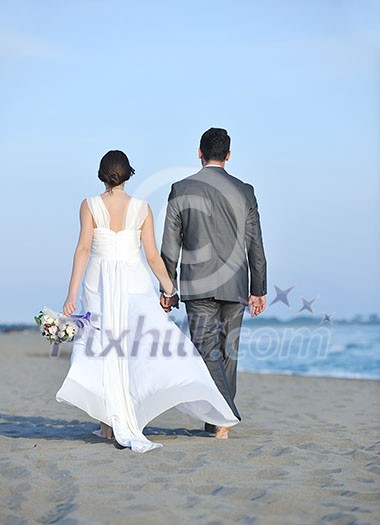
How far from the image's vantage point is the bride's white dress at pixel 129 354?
5504mm

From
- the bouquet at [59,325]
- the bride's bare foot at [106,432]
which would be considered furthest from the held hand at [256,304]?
the bride's bare foot at [106,432]

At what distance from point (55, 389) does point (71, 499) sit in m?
6.97

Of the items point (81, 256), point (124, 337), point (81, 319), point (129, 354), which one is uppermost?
point (81, 256)

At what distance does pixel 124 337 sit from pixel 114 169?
45.4 inches

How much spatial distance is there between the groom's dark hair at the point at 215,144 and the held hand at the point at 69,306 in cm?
151

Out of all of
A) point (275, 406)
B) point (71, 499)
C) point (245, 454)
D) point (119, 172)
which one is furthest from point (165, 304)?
point (275, 406)

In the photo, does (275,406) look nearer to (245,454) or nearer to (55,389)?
(55,389)

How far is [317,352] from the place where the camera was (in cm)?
2609

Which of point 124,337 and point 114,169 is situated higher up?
point 114,169

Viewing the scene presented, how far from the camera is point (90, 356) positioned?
566 centimetres

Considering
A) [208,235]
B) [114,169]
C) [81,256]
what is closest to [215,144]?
[208,235]

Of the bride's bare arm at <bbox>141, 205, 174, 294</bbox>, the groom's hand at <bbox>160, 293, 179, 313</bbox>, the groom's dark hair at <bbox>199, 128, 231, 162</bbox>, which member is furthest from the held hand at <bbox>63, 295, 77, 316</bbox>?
the groom's dark hair at <bbox>199, 128, 231, 162</bbox>

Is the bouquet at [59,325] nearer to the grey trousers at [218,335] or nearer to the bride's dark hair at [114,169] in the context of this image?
the grey trousers at [218,335]

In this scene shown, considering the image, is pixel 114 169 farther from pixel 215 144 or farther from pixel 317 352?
pixel 317 352
